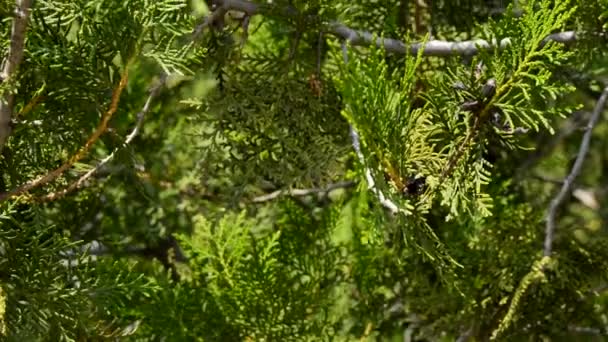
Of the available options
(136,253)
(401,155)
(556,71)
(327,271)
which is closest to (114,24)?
(401,155)

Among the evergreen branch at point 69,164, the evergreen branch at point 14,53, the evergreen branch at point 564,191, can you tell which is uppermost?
the evergreen branch at point 14,53

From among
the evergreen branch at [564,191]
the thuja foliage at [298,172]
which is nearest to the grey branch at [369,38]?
the thuja foliage at [298,172]

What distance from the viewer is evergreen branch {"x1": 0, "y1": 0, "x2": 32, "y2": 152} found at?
990mm

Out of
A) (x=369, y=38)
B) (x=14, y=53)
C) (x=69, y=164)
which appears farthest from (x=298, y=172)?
(x=14, y=53)

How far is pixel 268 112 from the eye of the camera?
144 cm

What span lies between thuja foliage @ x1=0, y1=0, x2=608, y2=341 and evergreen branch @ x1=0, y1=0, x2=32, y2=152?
3 cm

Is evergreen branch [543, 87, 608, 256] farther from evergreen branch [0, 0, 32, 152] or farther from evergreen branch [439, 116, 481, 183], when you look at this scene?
evergreen branch [0, 0, 32, 152]

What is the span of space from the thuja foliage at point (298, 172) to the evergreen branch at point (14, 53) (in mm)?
29

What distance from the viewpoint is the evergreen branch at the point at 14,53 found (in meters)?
0.99

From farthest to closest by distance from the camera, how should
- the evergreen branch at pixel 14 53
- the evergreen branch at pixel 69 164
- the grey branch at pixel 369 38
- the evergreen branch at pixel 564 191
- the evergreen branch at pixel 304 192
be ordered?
1. the evergreen branch at pixel 304 192
2. the evergreen branch at pixel 564 191
3. the grey branch at pixel 369 38
4. the evergreen branch at pixel 69 164
5. the evergreen branch at pixel 14 53

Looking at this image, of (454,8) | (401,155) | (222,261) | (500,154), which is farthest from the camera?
(500,154)

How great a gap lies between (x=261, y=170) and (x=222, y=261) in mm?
190

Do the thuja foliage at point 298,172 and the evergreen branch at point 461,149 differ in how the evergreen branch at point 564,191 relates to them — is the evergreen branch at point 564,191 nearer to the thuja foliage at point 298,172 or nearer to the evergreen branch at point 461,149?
the thuja foliage at point 298,172

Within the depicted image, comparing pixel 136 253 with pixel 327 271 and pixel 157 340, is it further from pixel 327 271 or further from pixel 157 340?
pixel 327 271
